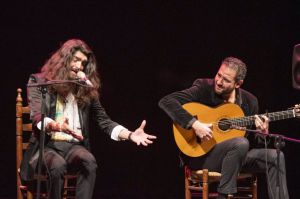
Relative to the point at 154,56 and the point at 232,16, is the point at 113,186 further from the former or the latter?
the point at 232,16

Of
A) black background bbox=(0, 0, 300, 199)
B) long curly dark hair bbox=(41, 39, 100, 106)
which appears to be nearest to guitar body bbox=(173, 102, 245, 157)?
long curly dark hair bbox=(41, 39, 100, 106)

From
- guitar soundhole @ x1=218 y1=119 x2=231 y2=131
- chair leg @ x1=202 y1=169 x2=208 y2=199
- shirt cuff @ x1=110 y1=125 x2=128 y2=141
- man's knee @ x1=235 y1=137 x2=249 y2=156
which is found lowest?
chair leg @ x1=202 y1=169 x2=208 y2=199

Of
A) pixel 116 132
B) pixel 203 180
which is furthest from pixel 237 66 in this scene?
pixel 116 132

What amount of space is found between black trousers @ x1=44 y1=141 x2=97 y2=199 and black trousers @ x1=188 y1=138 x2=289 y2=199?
2.79 feet

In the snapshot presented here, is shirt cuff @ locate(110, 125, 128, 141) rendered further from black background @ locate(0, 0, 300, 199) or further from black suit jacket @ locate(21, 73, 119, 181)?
black background @ locate(0, 0, 300, 199)

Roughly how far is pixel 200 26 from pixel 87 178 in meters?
2.35

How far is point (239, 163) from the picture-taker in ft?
12.8

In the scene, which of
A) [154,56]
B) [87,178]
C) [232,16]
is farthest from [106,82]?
[87,178]

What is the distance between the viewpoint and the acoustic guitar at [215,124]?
4082 mm

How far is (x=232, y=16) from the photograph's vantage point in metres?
5.48

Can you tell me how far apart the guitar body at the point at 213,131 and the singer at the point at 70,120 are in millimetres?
450

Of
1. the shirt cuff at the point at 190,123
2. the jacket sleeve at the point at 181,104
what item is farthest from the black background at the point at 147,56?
the shirt cuff at the point at 190,123

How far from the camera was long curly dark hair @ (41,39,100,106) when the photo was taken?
384 centimetres

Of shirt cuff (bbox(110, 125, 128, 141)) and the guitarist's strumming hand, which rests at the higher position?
the guitarist's strumming hand
